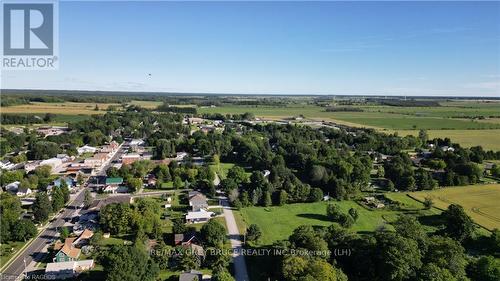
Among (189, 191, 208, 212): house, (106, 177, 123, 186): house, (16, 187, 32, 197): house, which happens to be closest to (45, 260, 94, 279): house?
(189, 191, 208, 212): house

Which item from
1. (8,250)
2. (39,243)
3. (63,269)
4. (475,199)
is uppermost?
(475,199)

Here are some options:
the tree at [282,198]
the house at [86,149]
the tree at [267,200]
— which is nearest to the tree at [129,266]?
the tree at [267,200]

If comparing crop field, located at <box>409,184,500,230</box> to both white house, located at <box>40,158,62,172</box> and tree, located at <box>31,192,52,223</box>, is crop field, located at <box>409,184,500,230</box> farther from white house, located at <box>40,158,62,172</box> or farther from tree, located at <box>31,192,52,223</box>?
white house, located at <box>40,158,62,172</box>

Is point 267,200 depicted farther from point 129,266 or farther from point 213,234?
point 129,266

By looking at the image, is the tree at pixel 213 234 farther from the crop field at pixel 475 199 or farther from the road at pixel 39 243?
the crop field at pixel 475 199

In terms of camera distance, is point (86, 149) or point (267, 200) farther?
point (86, 149)

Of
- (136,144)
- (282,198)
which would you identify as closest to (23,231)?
(282,198)

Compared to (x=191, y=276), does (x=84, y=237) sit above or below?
below
